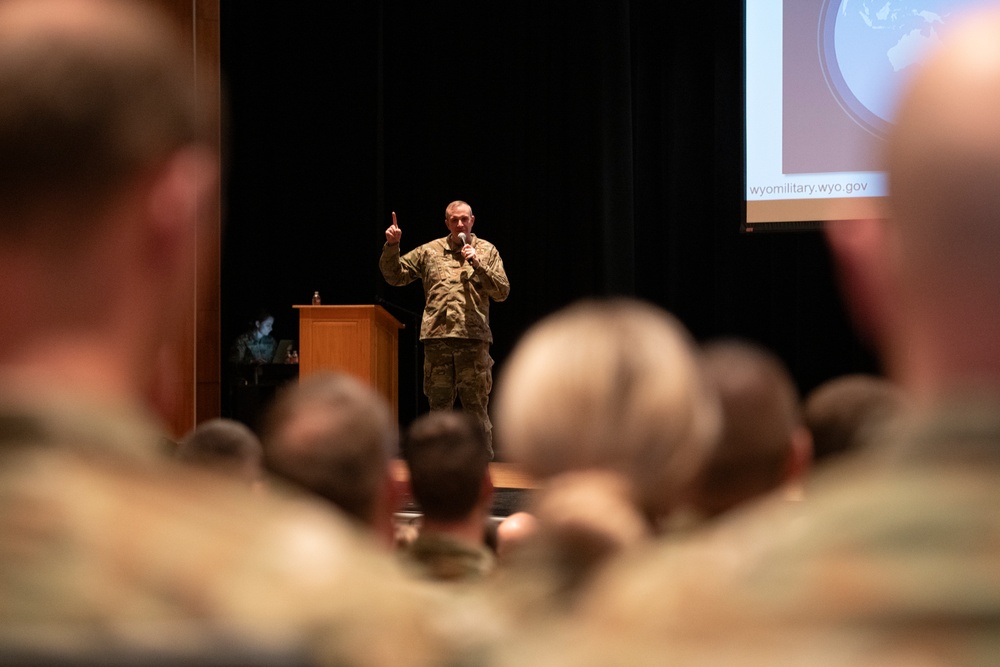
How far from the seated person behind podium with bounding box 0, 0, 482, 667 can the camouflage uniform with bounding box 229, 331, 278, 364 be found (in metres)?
7.46

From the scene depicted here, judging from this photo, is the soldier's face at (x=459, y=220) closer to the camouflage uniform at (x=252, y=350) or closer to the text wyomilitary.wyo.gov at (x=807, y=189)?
the text wyomilitary.wyo.gov at (x=807, y=189)

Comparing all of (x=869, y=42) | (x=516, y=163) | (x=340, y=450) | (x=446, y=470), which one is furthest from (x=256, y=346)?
(x=340, y=450)

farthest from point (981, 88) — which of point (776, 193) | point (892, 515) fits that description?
point (776, 193)

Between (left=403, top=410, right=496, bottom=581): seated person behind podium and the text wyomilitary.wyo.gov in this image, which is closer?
(left=403, top=410, right=496, bottom=581): seated person behind podium

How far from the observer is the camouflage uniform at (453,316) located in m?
6.53

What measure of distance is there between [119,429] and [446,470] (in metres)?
1.19

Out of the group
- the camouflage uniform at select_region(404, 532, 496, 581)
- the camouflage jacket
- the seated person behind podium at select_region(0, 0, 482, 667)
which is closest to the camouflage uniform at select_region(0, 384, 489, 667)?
the seated person behind podium at select_region(0, 0, 482, 667)

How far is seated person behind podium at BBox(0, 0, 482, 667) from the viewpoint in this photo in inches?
18.5

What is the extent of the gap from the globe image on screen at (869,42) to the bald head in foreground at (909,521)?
5652mm

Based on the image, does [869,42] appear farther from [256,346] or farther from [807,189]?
[256,346]

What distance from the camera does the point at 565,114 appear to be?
813cm

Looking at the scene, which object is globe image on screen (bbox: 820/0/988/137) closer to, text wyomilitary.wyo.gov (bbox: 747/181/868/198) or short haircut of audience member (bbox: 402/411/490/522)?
text wyomilitary.wyo.gov (bbox: 747/181/868/198)

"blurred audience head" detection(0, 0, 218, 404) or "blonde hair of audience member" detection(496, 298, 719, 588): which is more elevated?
Result: "blurred audience head" detection(0, 0, 218, 404)

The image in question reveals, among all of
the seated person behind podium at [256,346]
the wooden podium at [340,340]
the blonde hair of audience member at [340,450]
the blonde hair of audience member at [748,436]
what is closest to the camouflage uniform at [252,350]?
the seated person behind podium at [256,346]
